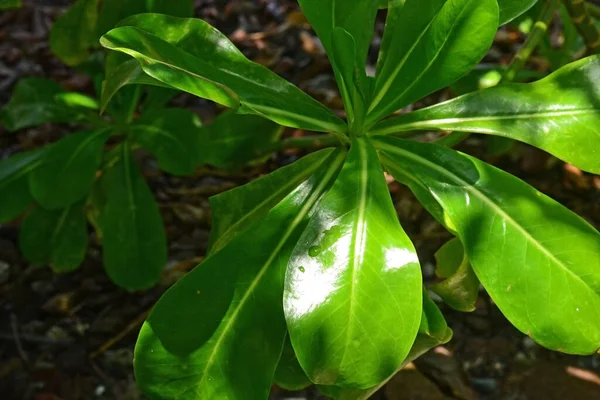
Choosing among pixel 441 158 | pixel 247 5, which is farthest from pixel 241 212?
pixel 247 5

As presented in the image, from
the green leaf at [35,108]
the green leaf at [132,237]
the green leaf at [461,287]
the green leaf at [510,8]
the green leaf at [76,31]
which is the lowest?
the green leaf at [132,237]

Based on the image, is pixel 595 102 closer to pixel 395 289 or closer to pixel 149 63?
pixel 395 289

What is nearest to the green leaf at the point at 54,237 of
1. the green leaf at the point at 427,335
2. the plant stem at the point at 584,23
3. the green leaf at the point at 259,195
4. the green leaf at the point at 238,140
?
the green leaf at the point at 238,140

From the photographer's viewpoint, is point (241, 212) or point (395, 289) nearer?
point (395, 289)

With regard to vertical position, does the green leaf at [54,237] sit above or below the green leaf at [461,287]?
below

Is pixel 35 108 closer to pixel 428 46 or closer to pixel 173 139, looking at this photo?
pixel 173 139

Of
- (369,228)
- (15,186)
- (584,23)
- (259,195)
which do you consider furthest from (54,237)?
(584,23)

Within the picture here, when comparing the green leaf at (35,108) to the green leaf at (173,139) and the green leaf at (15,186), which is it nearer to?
the green leaf at (15,186)
